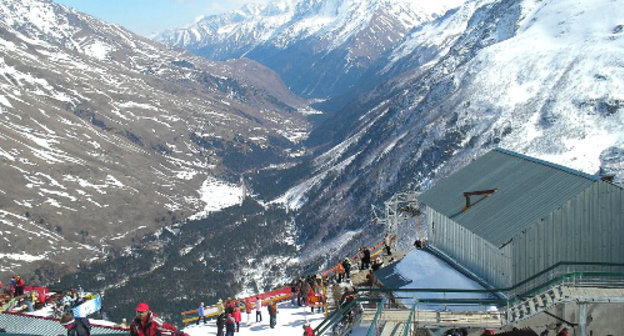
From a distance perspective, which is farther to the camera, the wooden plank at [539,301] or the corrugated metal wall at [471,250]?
the corrugated metal wall at [471,250]

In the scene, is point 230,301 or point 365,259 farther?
point 365,259

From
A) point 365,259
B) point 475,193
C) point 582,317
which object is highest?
point 475,193

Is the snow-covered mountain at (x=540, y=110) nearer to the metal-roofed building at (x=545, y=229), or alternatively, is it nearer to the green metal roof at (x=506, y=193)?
A: the green metal roof at (x=506, y=193)

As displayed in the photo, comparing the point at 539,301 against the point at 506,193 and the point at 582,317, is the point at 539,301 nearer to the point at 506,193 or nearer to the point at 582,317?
the point at 582,317

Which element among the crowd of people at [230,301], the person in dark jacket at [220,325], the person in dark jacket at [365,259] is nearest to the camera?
the person in dark jacket at [220,325]

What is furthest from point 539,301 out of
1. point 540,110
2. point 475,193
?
point 540,110

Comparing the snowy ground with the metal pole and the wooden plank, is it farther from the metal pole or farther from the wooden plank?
the metal pole

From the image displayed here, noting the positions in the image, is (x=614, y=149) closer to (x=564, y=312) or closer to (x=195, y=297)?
(x=564, y=312)

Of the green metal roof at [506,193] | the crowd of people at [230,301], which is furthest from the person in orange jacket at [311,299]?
the green metal roof at [506,193]
